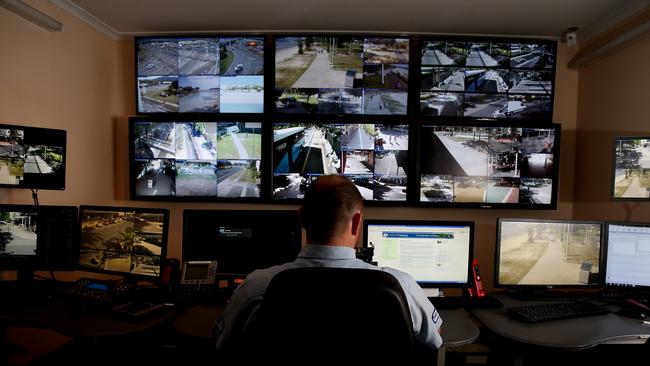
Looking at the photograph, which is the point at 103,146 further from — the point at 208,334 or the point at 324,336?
the point at 324,336

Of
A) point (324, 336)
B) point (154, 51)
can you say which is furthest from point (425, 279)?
point (154, 51)

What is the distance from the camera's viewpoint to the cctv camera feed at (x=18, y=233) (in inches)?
80.4

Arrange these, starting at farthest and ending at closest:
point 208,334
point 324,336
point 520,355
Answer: point 520,355 → point 208,334 → point 324,336

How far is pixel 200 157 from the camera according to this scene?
9.17 ft

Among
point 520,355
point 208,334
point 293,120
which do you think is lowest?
point 520,355

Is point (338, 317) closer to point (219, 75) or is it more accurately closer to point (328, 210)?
point (328, 210)

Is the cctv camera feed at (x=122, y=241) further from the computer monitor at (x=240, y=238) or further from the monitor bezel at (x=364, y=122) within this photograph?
the monitor bezel at (x=364, y=122)

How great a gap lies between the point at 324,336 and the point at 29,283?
2.10 metres

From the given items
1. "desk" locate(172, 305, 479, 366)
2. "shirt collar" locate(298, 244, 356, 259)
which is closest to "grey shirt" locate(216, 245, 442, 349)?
"shirt collar" locate(298, 244, 356, 259)

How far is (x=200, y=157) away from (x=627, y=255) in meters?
2.80

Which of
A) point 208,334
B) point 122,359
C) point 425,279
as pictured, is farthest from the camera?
point 122,359

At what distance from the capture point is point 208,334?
1.58 meters

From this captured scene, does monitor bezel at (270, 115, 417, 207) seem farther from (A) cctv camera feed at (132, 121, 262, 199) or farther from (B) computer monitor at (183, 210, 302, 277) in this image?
(B) computer monitor at (183, 210, 302, 277)

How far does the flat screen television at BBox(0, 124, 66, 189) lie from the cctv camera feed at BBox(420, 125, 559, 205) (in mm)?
2322
